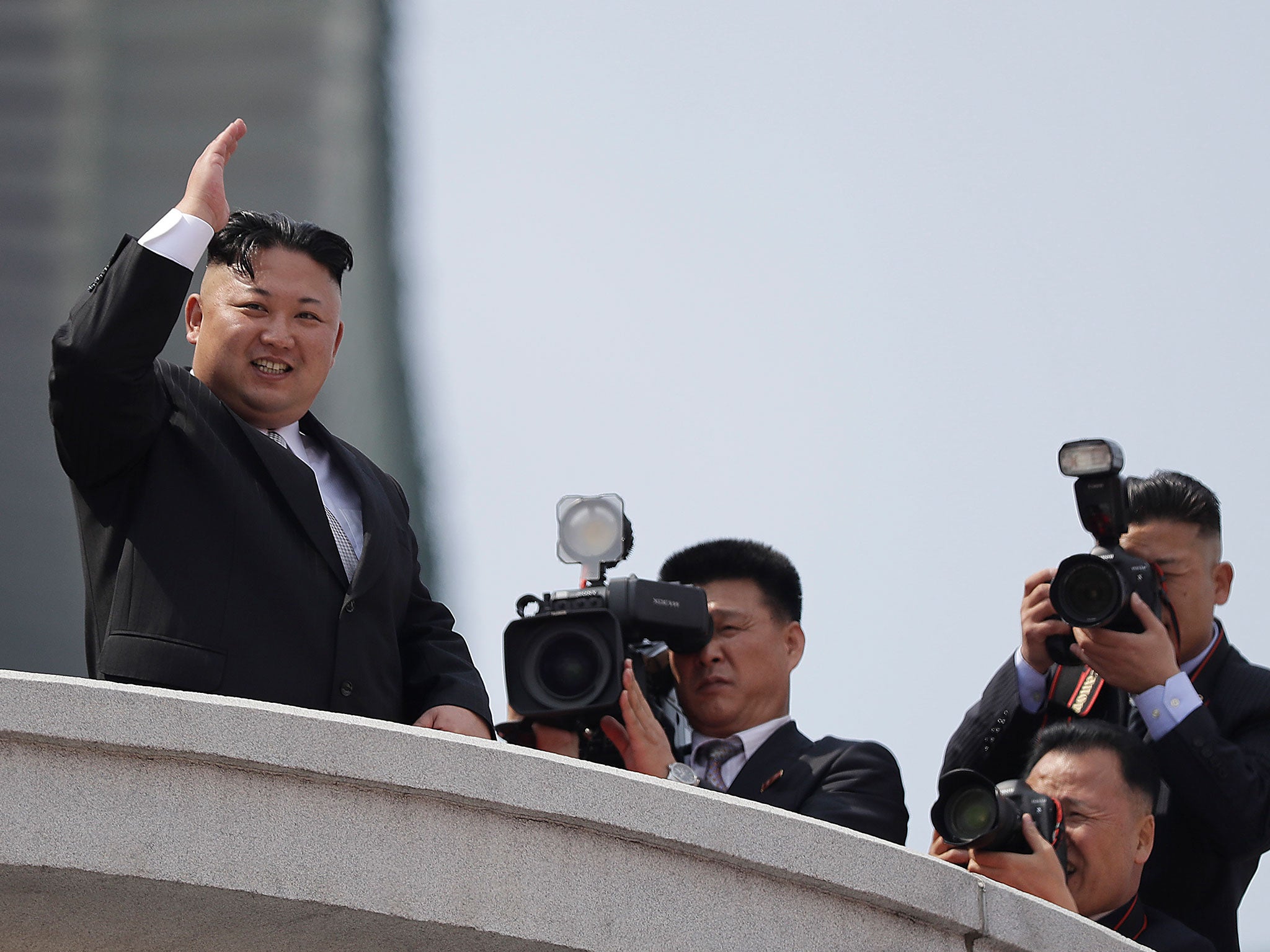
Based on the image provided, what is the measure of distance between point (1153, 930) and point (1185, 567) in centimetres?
78

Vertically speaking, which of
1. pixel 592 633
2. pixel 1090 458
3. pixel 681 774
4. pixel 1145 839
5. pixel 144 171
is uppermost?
pixel 144 171

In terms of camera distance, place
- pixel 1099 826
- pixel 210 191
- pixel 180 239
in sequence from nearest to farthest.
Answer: pixel 180 239 → pixel 210 191 → pixel 1099 826

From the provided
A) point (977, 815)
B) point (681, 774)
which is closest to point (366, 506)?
point (681, 774)

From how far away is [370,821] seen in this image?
2295 millimetres

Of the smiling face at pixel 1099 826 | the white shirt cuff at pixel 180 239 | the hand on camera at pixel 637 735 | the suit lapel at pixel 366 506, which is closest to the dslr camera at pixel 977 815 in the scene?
the smiling face at pixel 1099 826

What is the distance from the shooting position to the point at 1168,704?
3318 mm

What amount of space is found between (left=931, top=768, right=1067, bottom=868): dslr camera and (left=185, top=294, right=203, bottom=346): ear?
1.49 meters

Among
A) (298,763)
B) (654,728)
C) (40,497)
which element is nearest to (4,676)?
(298,763)

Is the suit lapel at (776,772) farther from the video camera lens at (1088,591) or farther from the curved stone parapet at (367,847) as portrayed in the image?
the curved stone parapet at (367,847)

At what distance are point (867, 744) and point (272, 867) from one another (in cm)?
149

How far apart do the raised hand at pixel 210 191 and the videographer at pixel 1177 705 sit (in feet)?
5.65

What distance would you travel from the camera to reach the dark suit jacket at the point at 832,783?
328cm

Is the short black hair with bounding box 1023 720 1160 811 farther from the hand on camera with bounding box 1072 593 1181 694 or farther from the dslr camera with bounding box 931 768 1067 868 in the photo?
the dslr camera with bounding box 931 768 1067 868

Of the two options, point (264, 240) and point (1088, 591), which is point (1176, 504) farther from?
point (264, 240)
